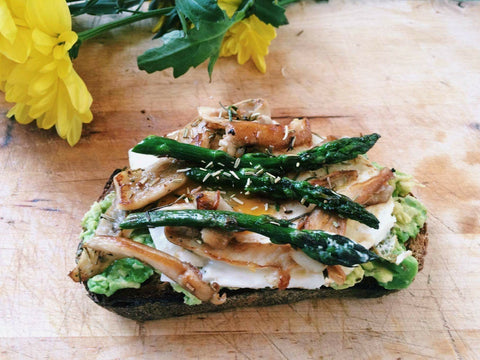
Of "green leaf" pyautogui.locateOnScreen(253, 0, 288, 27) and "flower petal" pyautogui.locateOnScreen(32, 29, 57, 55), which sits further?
"green leaf" pyautogui.locateOnScreen(253, 0, 288, 27)

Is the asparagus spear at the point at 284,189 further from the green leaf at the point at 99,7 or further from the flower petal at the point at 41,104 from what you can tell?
the green leaf at the point at 99,7

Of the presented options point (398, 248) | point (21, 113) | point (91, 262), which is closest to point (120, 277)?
point (91, 262)

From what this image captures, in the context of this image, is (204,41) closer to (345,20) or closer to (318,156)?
(318,156)

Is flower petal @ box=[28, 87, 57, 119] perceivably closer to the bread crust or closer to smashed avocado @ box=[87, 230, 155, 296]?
the bread crust

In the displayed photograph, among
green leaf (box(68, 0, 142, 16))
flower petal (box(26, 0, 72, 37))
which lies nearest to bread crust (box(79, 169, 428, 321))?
flower petal (box(26, 0, 72, 37))

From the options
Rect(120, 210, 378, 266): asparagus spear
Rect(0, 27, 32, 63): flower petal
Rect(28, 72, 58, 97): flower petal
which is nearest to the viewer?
Rect(120, 210, 378, 266): asparagus spear

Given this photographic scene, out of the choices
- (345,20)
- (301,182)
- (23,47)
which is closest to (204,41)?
(23,47)
